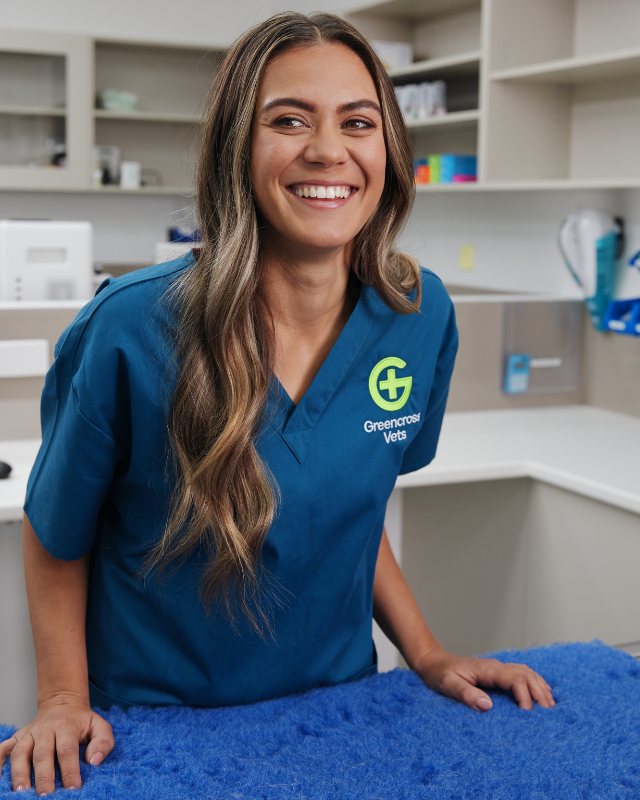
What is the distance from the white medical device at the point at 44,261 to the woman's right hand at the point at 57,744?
5.60 feet

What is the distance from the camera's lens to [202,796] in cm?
73

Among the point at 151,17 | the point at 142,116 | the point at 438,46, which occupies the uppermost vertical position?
the point at 151,17

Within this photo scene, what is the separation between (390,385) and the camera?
1.03 meters

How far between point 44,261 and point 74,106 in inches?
76.1

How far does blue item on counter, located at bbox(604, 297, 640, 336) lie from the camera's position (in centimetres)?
216

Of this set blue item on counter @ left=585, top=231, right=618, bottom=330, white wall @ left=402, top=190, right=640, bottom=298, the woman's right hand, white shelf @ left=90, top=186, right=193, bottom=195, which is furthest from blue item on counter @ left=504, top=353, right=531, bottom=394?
white shelf @ left=90, top=186, right=193, bottom=195

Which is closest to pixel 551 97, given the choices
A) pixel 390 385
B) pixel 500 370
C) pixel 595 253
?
pixel 595 253

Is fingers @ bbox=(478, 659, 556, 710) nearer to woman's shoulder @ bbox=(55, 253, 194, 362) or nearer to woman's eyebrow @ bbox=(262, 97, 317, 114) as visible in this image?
woman's shoulder @ bbox=(55, 253, 194, 362)

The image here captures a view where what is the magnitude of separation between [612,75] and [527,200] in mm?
611

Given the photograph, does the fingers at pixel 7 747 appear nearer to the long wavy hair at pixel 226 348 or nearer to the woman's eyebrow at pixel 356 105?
the long wavy hair at pixel 226 348

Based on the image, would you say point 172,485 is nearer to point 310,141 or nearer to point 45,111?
point 310,141

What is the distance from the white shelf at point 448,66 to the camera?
271 cm

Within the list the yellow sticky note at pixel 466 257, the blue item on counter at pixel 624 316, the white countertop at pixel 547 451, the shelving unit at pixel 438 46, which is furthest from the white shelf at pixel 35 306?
the yellow sticky note at pixel 466 257

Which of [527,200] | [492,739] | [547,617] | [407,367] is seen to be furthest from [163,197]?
[492,739]
